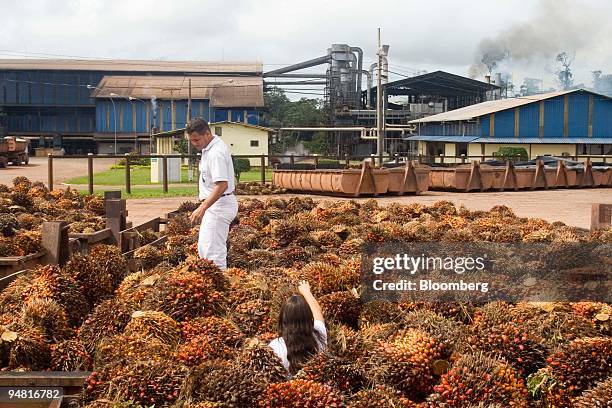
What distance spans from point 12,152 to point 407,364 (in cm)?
5296

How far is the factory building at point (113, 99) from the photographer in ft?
270

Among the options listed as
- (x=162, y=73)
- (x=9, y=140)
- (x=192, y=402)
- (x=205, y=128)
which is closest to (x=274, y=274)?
(x=205, y=128)

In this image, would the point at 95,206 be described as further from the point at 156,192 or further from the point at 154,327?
the point at 156,192

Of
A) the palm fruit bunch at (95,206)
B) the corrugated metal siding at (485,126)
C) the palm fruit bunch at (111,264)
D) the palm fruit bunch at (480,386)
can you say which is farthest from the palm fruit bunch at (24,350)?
the corrugated metal siding at (485,126)

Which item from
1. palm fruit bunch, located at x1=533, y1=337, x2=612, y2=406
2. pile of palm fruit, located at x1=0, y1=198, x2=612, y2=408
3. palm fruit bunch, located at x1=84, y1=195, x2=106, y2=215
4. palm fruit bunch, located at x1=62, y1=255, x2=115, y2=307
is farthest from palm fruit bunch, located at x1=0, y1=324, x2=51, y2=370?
palm fruit bunch, located at x1=84, y1=195, x2=106, y2=215

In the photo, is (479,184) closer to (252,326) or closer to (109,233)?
(109,233)

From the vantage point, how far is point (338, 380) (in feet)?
16.0

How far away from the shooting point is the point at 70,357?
548 centimetres

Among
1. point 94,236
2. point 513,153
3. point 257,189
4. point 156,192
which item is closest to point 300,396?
point 94,236

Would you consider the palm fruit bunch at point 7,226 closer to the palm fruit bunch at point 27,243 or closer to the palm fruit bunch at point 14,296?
the palm fruit bunch at point 27,243

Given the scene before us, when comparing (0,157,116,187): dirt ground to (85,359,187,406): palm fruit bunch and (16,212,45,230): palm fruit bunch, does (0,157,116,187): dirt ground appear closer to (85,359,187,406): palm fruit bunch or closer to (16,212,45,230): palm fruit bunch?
(16,212,45,230): palm fruit bunch

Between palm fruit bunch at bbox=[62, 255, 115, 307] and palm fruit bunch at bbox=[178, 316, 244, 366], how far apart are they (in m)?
1.52

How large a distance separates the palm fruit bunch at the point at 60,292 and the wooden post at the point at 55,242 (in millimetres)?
1969

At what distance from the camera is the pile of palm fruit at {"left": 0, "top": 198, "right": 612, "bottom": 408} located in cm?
467
